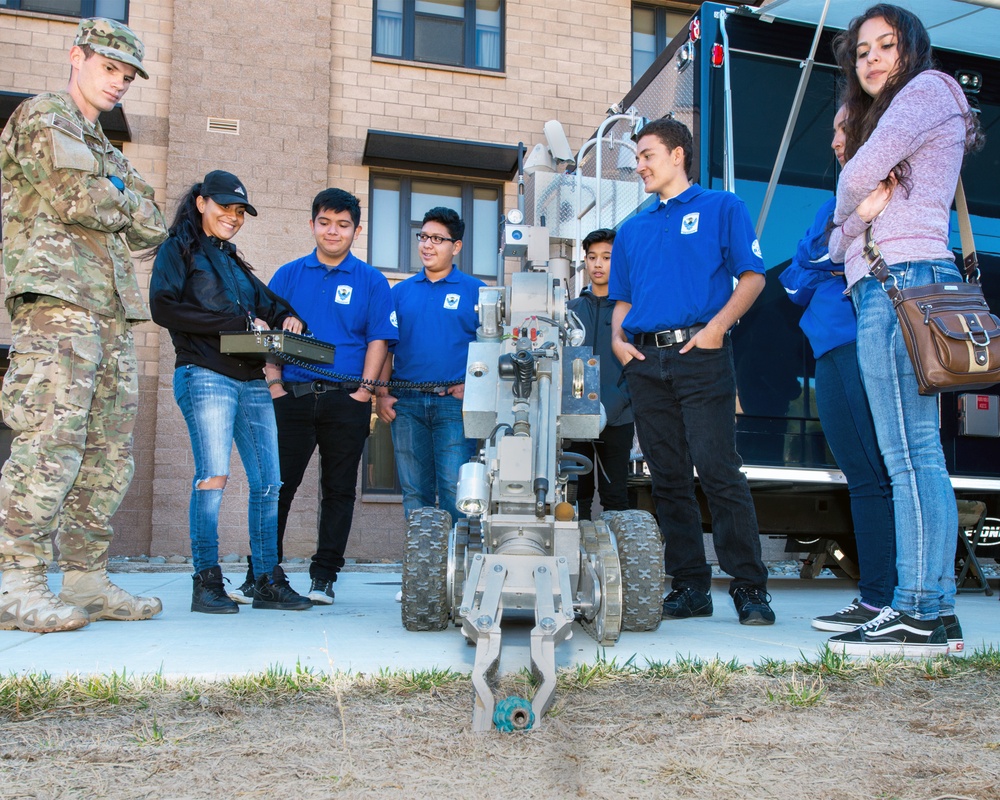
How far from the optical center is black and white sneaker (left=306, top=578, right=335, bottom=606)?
4168 mm

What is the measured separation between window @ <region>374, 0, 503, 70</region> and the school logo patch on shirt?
7.20 meters

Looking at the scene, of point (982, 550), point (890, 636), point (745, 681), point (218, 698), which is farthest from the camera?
point (982, 550)

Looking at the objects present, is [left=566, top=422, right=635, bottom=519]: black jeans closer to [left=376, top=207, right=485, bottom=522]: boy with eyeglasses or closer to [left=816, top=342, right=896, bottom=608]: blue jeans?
[left=376, top=207, right=485, bottom=522]: boy with eyeglasses

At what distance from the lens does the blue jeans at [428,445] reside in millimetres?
4438

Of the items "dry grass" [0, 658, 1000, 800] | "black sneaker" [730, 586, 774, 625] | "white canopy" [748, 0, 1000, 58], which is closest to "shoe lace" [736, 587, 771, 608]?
"black sneaker" [730, 586, 774, 625]

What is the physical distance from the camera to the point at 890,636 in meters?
2.75

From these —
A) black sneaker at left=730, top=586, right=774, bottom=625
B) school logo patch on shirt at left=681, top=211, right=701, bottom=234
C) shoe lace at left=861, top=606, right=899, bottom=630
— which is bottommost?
black sneaker at left=730, top=586, right=774, bottom=625

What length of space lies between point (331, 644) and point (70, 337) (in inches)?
57.1

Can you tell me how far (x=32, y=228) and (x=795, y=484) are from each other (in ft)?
12.3

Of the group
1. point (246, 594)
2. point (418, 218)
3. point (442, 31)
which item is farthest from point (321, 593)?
point (442, 31)

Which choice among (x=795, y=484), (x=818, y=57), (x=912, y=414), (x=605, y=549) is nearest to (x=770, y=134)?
(x=818, y=57)

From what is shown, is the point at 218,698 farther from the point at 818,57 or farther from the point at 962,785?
the point at 818,57

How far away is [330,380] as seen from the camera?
4352 mm

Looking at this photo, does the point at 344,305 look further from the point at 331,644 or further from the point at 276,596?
the point at 331,644
